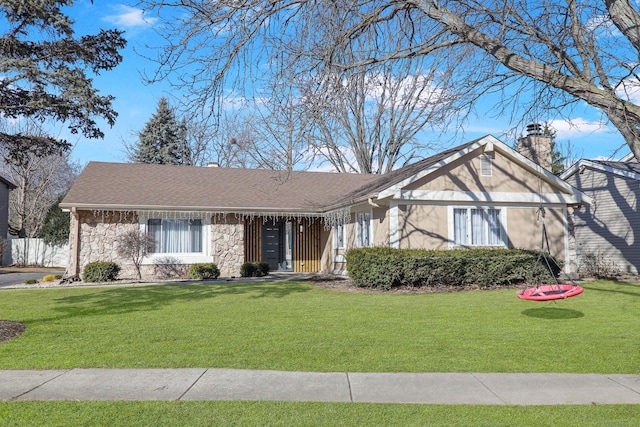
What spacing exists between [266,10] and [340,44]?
125 centimetres

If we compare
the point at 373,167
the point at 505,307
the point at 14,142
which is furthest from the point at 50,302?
the point at 373,167

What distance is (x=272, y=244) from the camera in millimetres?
21781

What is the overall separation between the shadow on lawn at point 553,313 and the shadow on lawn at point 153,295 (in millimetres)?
6041

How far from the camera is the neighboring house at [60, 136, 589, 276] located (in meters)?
17.0

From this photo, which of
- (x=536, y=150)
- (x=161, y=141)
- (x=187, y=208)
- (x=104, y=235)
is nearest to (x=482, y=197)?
(x=536, y=150)

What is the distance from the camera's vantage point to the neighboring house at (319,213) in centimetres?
1697

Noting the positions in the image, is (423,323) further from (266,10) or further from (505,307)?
(266,10)

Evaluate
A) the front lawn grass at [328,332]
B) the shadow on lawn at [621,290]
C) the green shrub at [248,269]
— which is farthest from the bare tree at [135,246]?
the shadow on lawn at [621,290]

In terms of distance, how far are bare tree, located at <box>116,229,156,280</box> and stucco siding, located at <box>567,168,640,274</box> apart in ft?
57.2

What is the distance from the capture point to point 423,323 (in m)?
9.37

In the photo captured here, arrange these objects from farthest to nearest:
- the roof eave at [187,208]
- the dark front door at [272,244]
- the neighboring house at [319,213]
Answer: the dark front door at [272,244] < the roof eave at [187,208] < the neighboring house at [319,213]

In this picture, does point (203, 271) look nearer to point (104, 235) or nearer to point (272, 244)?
point (104, 235)

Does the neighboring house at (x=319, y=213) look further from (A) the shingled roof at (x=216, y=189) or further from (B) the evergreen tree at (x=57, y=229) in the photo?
(B) the evergreen tree at (x=57, y=229)

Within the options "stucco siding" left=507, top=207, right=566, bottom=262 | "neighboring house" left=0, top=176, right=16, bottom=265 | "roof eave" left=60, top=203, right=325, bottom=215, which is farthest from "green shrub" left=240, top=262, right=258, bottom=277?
"neighboring house" left=0, top=176, right=16, bottom=265
